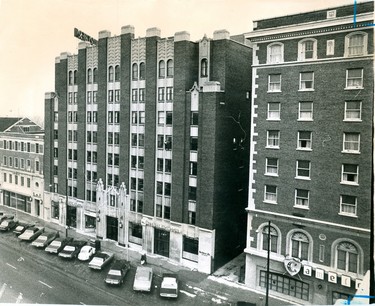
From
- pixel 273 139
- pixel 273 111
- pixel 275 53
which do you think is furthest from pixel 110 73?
pixel 273 139

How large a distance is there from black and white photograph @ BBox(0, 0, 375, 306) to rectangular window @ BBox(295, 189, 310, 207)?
4.6 inches

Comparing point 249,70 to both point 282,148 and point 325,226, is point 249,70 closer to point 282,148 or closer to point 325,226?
point 282,148

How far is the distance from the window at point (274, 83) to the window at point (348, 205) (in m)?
10.3

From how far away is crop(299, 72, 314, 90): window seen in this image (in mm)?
27416

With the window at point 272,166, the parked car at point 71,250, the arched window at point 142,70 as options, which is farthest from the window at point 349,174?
the parked car at point 71,250

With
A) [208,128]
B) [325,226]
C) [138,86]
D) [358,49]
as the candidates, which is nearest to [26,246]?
[138,86]

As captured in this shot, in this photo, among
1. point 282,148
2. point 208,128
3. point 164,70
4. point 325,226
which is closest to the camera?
point 325,226

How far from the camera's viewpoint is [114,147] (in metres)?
41.9

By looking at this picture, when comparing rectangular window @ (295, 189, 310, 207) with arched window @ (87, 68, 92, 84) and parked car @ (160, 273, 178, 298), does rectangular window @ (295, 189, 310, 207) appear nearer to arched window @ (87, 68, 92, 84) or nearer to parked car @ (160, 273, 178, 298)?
A: parked car @ (160, 273, 178, 298)

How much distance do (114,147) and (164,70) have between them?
458 inches

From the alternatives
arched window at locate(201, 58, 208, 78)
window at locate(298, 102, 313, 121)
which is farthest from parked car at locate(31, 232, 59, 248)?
window at locate(298, 102, 313, 121)

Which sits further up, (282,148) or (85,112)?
(85,112)

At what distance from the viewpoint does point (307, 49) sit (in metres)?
27.5

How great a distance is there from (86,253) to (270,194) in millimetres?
20277
